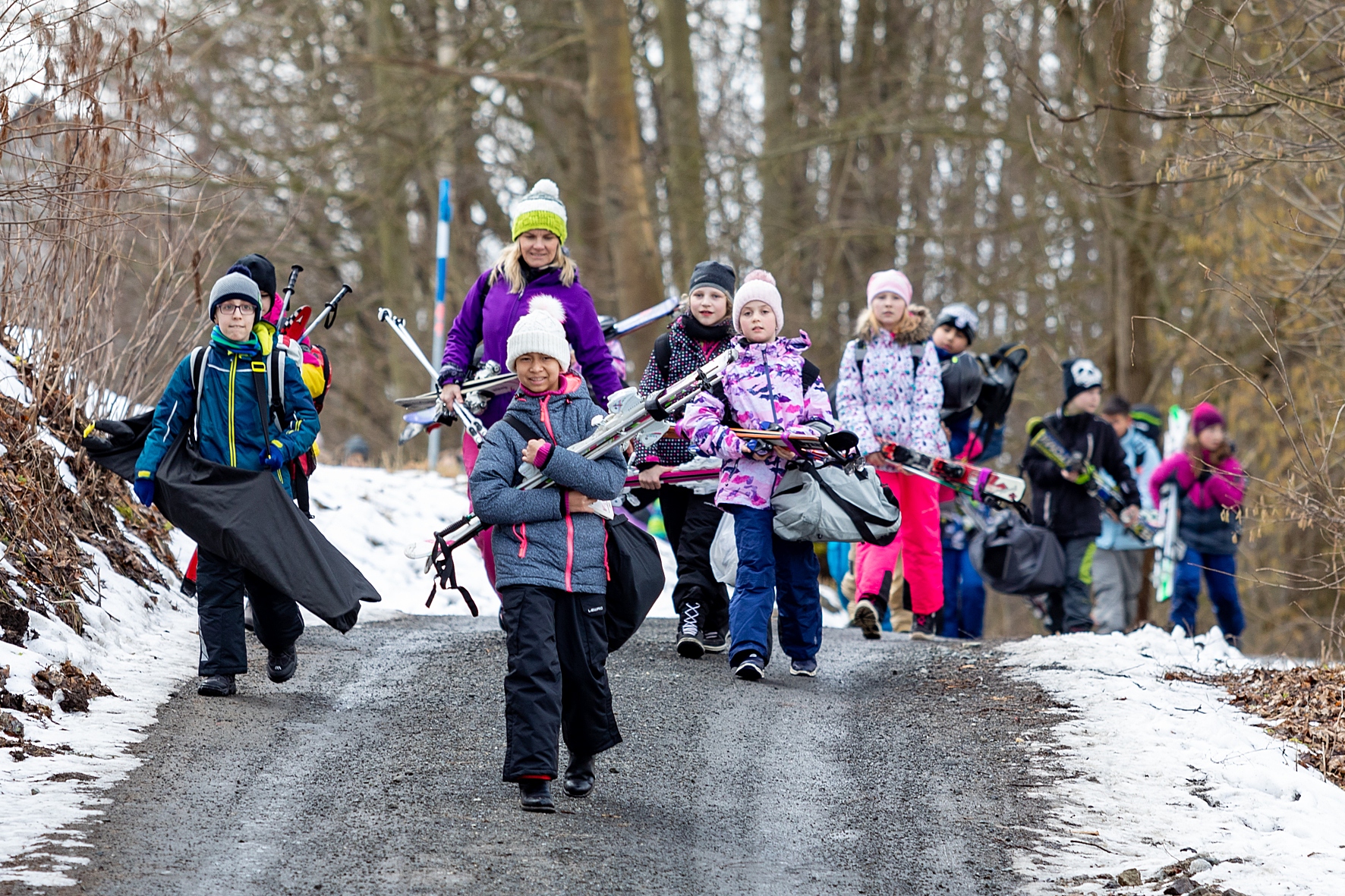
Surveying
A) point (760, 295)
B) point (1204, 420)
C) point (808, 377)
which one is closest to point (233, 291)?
point (760, 295)

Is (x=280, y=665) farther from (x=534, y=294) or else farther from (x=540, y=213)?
(x=540, y=213)

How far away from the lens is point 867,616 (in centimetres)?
892

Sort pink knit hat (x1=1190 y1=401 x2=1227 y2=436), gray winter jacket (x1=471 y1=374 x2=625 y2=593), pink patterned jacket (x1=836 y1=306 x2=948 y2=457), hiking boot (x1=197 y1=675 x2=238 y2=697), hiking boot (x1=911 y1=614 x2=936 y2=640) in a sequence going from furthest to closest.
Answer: pink knit hat (x1=1190 y1=401 x2=1227 y2=436), hiking boot (x1=911 y1=614 x2=936 y2=640), pink patterned jacket (x1=836 y1=306 x2=948 y2=457), hiking boot (x1=197 y1=675 x2=238 y2=697), gray winter jacket (x1=471 y1=374 x2=625 y2=593)

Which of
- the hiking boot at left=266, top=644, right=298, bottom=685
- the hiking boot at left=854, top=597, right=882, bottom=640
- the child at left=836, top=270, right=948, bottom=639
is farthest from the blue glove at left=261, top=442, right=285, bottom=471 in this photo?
the hiking boot at left=854, top=597, right=882, bottom=640

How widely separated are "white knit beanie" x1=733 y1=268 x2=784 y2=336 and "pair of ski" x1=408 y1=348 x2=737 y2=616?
1219mm

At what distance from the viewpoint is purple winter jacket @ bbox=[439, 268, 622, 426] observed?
732 cm

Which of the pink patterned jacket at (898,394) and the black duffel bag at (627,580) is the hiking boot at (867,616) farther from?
the black duffel bag at (627,580)

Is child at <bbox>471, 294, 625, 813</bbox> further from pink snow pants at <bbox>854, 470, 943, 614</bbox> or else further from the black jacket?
the black jacket

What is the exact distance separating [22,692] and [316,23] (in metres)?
15.0

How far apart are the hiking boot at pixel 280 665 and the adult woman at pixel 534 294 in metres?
1.39

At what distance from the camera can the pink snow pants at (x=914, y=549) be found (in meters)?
8.86

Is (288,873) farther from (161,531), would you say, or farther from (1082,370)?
(1082,370)

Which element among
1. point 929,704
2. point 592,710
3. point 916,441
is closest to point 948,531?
point 916,441

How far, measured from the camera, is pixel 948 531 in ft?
35.5
